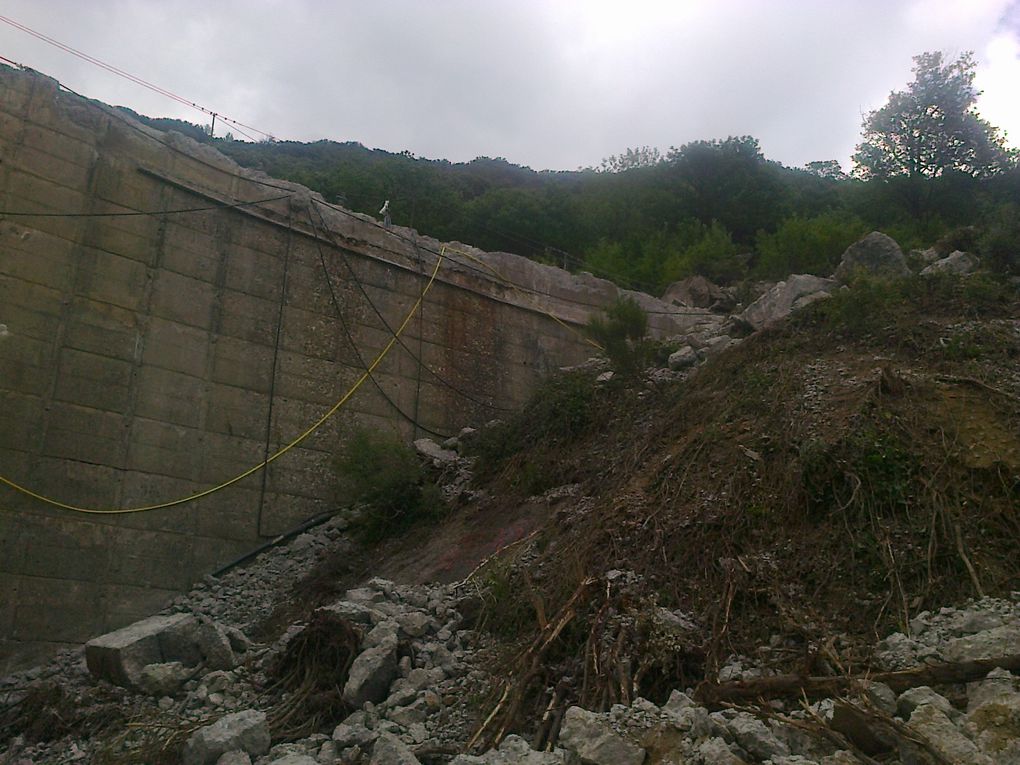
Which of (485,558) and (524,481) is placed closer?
(485,558)

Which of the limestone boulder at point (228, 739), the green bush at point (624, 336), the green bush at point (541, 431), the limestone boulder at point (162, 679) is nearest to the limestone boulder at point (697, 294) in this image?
the green bush at point (624, 336)

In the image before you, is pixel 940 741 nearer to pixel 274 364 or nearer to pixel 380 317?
pixel 274 364

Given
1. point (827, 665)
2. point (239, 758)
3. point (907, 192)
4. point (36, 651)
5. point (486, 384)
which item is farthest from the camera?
point (907, 192)

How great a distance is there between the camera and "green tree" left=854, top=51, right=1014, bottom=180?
2222cm

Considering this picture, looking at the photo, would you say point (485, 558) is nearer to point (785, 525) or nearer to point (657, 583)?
point (657, 583)

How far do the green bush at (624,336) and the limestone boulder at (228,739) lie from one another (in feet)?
22.7

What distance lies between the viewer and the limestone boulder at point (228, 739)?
5.68 meters

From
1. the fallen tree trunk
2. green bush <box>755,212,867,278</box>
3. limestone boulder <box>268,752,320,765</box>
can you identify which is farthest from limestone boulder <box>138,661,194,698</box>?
green bush <box>755,212,867,278</box>

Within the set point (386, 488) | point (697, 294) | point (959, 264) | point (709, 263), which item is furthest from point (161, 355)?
point (709, 263)

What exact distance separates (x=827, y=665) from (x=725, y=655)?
2.39 feet

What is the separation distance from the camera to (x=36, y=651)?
8.59m

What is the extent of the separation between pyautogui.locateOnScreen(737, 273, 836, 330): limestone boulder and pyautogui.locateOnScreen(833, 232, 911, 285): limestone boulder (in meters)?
0.26

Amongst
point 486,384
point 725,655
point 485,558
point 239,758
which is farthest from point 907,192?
point 239,758

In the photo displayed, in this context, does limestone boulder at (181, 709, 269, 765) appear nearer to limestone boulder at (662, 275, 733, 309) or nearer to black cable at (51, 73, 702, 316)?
black cable at (51, 73, 702, 316)
